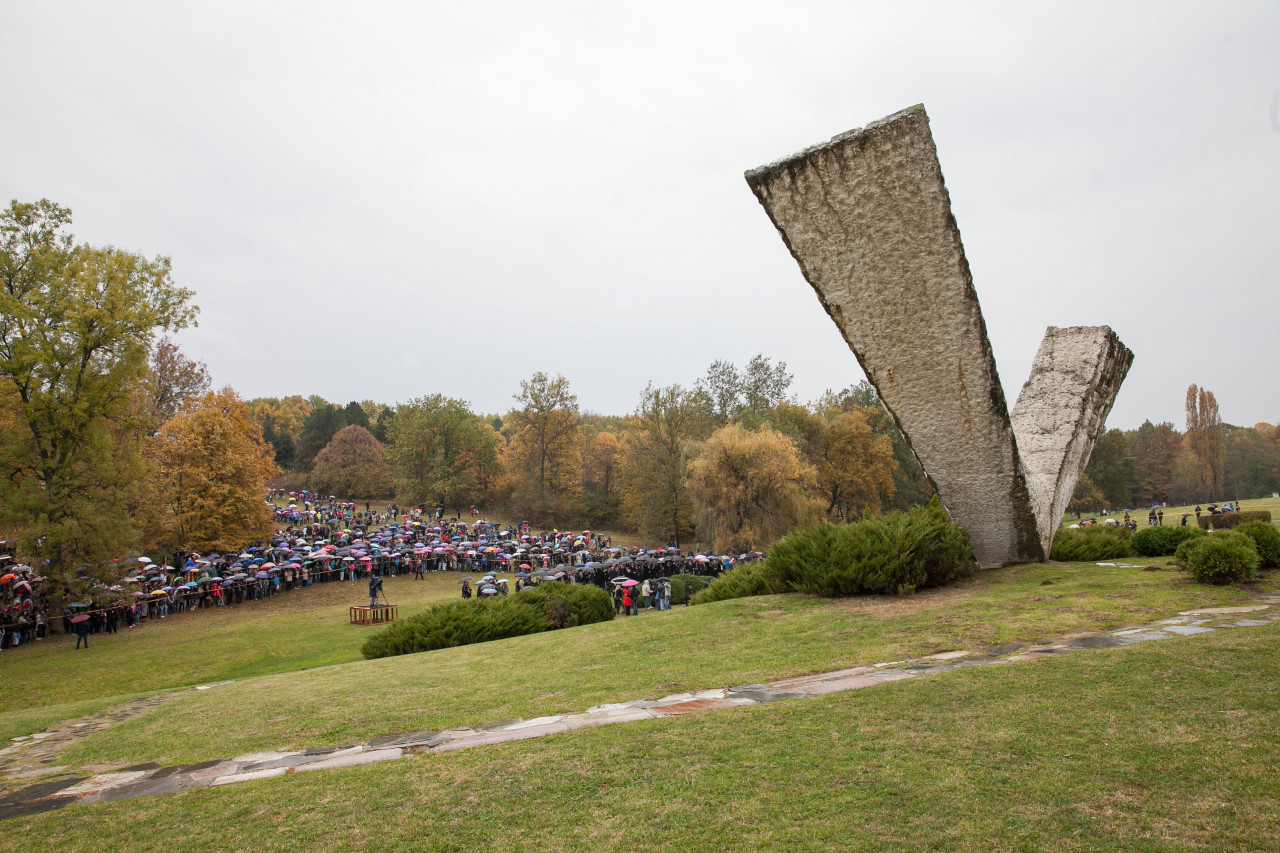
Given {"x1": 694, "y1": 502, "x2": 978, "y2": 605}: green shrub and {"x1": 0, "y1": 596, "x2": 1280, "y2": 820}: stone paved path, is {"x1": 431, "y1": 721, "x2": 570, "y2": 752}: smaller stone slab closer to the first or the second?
{"x1": 0, "y1": 596, "x2": 1280, "y2": 820}: stone paved path

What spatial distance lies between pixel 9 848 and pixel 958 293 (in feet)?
33.7

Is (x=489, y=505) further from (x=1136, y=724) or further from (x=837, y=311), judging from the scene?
(x=1136, y=724)

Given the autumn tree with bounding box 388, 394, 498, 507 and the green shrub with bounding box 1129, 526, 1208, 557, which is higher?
the autumn tree with bounding box 388, 394, 498, 507

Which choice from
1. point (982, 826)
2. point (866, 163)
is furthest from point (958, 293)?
point (982, 826)

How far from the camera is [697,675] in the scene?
7.00 metres

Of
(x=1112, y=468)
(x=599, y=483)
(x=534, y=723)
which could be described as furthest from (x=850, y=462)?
(x=534, y=723)

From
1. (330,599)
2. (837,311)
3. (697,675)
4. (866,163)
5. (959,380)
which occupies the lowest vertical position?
(330,599)

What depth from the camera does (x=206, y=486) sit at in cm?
2995

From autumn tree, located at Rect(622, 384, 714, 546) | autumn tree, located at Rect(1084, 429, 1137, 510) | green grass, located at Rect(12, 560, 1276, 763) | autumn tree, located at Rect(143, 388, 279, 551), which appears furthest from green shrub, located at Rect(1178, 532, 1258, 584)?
autumn tree, located at Rect(1084, 429, 1137, 510)

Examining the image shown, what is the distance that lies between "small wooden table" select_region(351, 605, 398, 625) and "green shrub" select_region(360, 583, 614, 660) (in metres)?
9.21

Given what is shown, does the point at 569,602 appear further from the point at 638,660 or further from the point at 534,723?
the point at 534,723

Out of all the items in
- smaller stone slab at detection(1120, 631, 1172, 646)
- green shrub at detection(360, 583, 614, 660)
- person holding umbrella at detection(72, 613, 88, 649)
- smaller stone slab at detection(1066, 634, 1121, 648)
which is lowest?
person holding umbrella at detection(72, 613, 88, 649)

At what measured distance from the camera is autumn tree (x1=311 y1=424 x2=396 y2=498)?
63719 millimetres

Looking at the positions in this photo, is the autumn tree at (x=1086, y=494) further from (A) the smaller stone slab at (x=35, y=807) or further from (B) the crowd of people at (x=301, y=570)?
(A) the smaller stone slab at (x=35, y=807)
